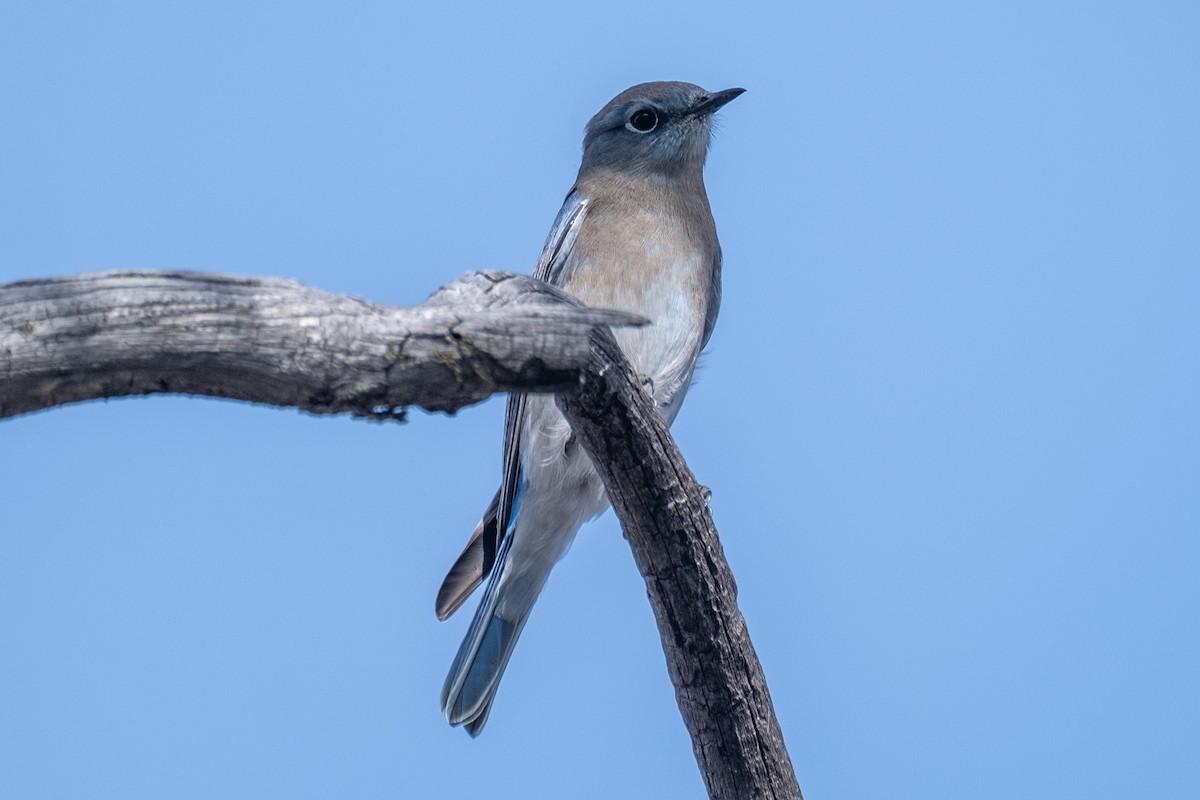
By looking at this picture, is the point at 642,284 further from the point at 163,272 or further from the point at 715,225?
the point at 163,272

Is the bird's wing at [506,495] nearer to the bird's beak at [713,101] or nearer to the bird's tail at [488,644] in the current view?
the bird's tail at [488,644]

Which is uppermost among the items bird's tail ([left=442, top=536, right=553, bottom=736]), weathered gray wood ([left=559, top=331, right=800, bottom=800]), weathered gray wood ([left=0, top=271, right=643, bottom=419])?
bird's tail ([left=442, top=536, right=553, bottom=736])

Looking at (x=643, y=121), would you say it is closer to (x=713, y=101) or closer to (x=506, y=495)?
(x=713, y=101)

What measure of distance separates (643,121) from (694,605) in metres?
3.52

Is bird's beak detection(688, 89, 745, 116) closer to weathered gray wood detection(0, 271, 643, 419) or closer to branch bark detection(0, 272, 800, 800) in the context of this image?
branch bark detection(0, 272, 800, 800)

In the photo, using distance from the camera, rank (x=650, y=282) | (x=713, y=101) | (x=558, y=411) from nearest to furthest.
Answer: (x=558, y=411) < (x=650, y=282) < (x=713, y=101)

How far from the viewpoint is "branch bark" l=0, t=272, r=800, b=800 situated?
318 centimetres

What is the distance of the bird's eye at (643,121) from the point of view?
7172 mm

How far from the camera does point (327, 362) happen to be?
11.0 feet

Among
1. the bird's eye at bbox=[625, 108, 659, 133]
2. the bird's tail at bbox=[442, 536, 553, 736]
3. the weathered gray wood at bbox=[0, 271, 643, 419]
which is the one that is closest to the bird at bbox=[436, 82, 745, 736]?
the bird's tail at bbox=[442, 536, 553, 736]

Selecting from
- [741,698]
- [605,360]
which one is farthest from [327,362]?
[741,698]

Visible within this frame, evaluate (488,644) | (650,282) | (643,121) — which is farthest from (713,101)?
(488,644)

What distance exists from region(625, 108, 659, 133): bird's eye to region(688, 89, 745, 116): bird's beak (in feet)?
0.69

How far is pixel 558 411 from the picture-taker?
6.13 m
